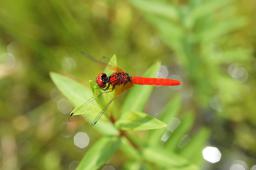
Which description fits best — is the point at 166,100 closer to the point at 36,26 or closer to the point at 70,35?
the point at 70,35

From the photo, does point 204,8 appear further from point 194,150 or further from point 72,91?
point 72,91

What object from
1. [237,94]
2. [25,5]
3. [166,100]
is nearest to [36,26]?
[25,5]

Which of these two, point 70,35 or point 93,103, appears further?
point 70,35

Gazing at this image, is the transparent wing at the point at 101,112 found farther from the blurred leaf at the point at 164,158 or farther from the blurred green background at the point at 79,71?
the blurred green background at the point at 79,71

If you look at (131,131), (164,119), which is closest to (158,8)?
(164,119)

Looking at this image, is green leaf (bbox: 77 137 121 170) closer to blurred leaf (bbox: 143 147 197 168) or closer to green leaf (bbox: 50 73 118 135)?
green leaf (bbox: 50 73 118 135)

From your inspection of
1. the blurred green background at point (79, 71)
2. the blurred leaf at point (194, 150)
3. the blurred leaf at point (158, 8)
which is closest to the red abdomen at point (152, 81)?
the blurred leaf at point (194, 150)
